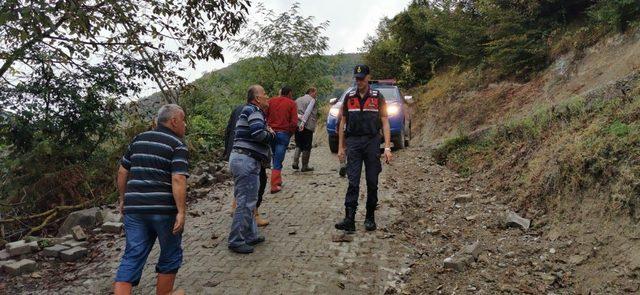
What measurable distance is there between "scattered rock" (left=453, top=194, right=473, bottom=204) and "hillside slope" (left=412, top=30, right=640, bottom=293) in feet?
1.29

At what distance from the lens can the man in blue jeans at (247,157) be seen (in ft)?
17.1

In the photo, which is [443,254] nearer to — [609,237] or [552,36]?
[609,237]

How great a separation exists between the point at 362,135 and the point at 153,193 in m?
2.82

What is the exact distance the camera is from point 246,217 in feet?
17.7

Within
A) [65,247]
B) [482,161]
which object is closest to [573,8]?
[482,161]

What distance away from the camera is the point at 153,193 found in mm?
3793

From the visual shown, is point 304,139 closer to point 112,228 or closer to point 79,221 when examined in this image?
point 112,228

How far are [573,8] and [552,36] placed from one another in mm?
1053

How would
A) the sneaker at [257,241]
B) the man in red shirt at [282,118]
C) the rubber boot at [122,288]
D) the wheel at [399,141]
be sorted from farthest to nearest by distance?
the wheel at [399,141], the man in red shirt at [282,118], the sneaker at [257,241], the rubber boot at [122,288]

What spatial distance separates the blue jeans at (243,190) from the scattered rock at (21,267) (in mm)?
2349

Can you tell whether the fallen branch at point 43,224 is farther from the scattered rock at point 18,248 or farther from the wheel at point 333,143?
the wheel at point 333,143

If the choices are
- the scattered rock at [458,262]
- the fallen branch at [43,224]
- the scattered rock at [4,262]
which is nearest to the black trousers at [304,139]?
the fallen branch at [43,224]

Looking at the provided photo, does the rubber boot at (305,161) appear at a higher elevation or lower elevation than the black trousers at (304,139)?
lower

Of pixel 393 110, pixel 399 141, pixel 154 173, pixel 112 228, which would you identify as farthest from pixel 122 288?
pixel 399 141
